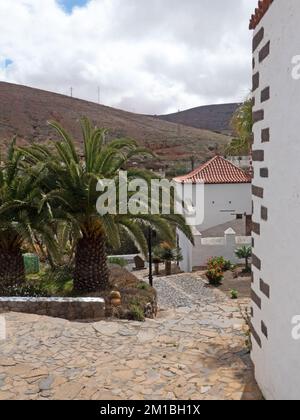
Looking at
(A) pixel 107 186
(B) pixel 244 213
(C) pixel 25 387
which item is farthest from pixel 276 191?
(B) pixel 244 213

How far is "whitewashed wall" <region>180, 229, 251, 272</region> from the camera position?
63.7 feet

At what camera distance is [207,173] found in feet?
79.3

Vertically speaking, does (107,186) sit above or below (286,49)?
below

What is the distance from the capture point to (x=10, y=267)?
10.7m

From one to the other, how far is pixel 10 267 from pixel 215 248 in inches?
433

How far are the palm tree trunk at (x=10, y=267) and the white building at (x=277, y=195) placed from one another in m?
7.22

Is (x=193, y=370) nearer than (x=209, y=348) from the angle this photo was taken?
Yes

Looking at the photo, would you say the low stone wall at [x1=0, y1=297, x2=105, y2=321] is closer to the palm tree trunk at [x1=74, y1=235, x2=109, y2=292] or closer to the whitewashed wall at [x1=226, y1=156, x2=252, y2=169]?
the palm tree trunk at [x1=74, y1=235, x2=109, y2=292]

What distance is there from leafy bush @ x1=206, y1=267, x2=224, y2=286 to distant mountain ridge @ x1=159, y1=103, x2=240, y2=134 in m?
64.8

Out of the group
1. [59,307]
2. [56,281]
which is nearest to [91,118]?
[56,281]

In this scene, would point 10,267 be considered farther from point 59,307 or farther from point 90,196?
point 90,196

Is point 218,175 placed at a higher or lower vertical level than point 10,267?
higher
